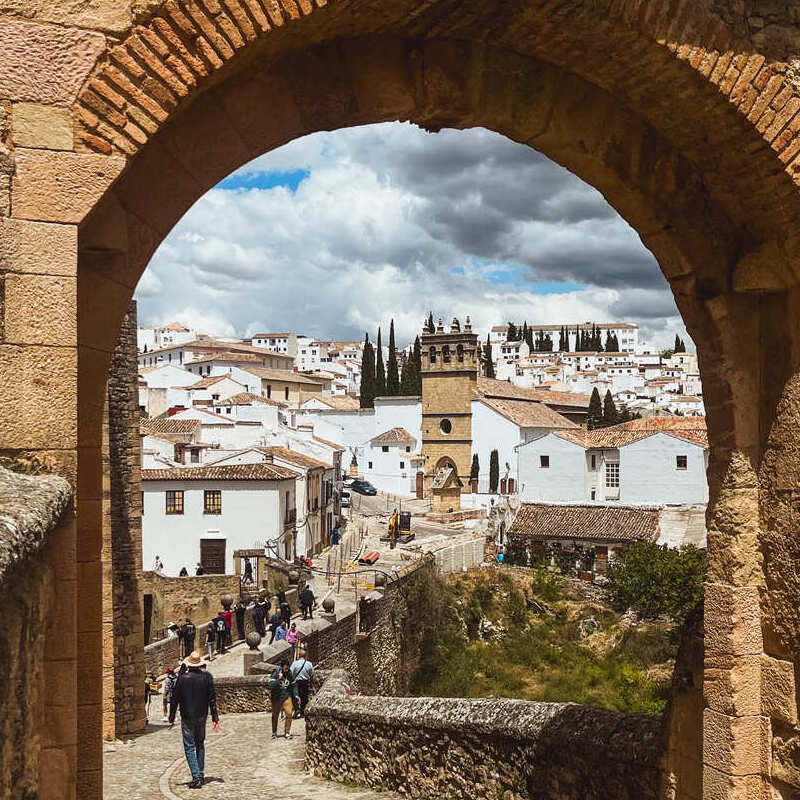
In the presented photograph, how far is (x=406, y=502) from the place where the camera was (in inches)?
1887

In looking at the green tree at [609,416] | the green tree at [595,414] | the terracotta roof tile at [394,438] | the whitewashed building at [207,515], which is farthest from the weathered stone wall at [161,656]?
the green tree at [595,414]

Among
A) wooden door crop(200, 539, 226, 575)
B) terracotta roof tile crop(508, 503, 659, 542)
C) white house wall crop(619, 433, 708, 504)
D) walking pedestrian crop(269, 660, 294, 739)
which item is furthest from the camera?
white house wall crop(619, 433, 708, 504)

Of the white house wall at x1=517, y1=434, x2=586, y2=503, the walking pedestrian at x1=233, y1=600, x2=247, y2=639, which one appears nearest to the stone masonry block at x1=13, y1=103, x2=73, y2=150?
the walking pedestrian at x1=233, y1=600, x2=247, y2=639

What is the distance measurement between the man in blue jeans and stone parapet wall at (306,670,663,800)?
135 centimetres

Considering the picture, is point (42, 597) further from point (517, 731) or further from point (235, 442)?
point (235, 442)

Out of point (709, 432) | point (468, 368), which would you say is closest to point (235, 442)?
point (468, 368)

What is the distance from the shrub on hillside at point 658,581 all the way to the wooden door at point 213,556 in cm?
1129

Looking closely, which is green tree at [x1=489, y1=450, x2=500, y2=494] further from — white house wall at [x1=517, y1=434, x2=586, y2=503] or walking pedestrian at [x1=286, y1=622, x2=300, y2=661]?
walking pedestrian at [x1=286, y1=622, x2=300, y2=661]

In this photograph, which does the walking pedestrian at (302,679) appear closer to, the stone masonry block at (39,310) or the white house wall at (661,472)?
the stone masonry block at (39,310)

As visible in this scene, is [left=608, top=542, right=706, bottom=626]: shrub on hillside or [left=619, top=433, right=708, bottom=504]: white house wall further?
[left=619, top=433, right=708, bottom=504]: white house wall

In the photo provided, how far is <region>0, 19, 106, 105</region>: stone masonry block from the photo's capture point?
258cm

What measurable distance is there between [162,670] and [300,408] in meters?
40.8

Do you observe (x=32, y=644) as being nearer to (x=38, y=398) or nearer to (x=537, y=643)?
(x=38, y=398)

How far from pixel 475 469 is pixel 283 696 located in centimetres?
4058
